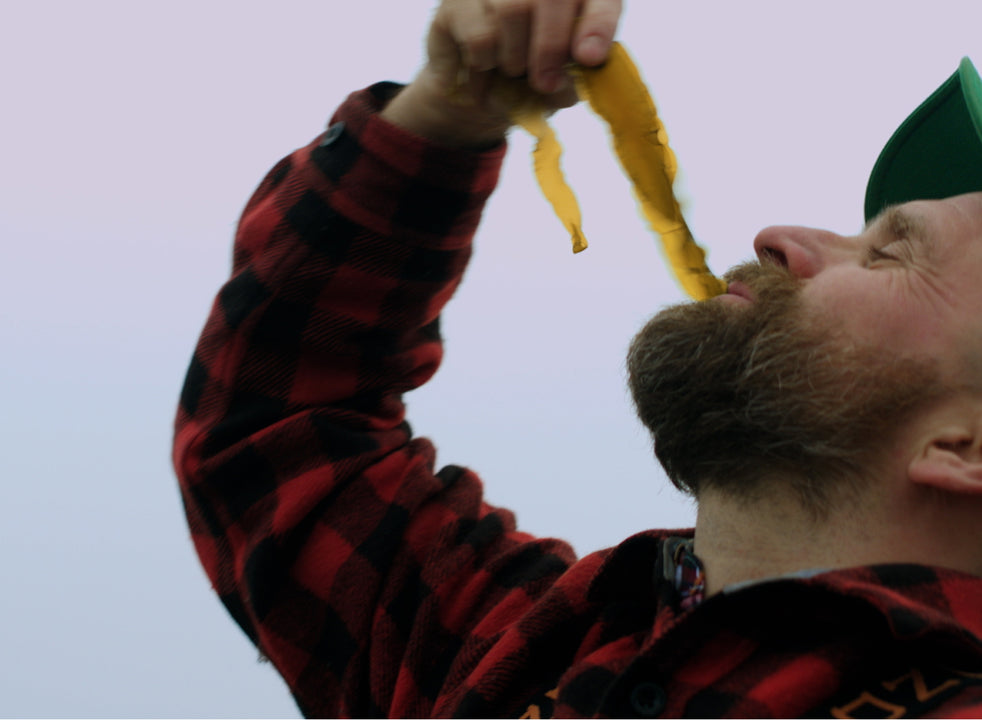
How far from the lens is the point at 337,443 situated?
3.91ft

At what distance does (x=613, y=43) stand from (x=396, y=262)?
0.47 meters

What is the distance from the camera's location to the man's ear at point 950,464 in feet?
3.15

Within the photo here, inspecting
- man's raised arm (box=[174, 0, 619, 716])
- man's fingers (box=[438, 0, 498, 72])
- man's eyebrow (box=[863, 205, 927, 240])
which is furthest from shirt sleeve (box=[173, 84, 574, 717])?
man's eyebrow (box=[863, 205, 927, 240])

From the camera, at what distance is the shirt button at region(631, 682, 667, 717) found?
Result: 0.82 meters

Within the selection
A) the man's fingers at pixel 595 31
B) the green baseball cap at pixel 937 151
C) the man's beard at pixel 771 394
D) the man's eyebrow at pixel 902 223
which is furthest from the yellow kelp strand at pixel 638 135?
the green baseball cap at pixel 937 151

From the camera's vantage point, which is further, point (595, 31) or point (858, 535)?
point (858, 535)

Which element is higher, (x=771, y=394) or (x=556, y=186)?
(x=556, y=186)

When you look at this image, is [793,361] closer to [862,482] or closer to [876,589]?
[862,482]

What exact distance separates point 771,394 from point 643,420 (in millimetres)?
166

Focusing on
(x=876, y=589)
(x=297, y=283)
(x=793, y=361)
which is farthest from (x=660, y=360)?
(x=297, y=283)

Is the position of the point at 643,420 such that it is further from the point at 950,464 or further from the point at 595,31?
the point at 595,31

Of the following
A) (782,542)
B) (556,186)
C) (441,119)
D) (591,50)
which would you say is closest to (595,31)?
(591,50)

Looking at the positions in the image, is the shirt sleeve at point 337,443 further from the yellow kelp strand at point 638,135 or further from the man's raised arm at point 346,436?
the yellow kelp strand at point 638,135

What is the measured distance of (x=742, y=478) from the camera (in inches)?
40.2
